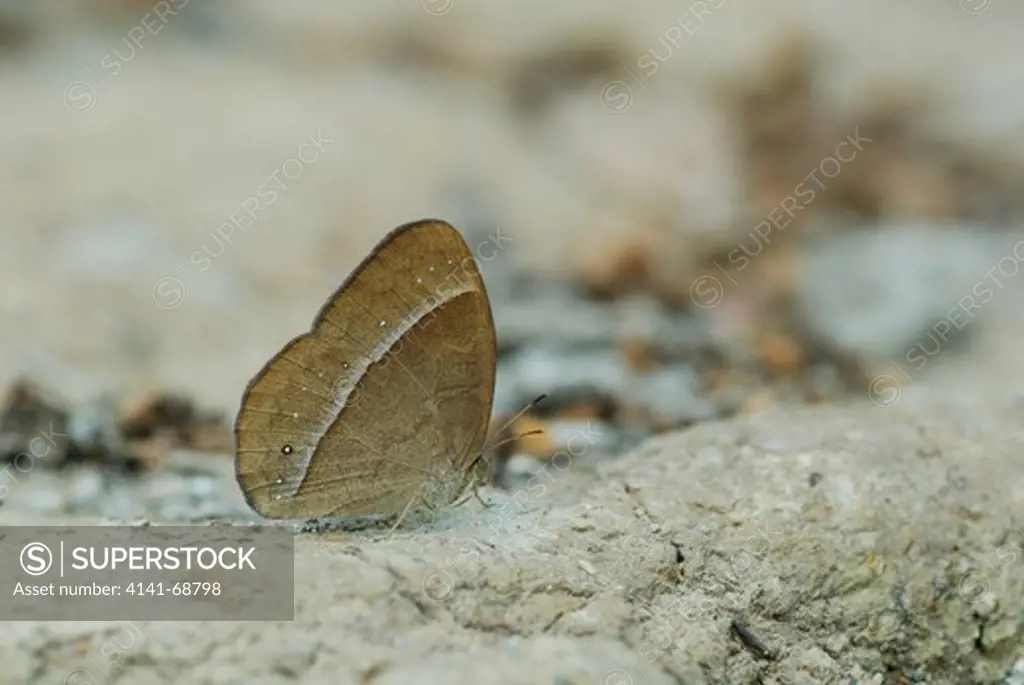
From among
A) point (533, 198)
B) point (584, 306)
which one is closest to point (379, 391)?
point (584, 306)

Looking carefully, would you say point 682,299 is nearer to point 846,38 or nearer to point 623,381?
point 623,381

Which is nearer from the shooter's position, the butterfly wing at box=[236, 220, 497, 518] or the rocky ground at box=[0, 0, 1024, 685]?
the rocky ground at box=[0, 0, 1024, 685]

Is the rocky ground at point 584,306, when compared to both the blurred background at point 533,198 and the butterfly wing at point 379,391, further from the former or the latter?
the butterfly wing at point 379,391

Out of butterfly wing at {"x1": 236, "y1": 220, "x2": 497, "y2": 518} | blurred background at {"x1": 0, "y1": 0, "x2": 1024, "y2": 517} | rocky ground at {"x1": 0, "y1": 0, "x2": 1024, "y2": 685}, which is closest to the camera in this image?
rocky ground at {"x1": 0, "y1": 0, "x2": 1024, "y2": 685}

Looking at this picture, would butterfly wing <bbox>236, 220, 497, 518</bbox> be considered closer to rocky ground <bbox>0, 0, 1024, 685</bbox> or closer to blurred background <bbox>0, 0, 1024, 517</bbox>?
rocky ground <bbox>0, 0, 1024, 685</bbox>

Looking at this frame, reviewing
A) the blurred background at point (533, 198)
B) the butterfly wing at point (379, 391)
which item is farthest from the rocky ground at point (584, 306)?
the butterfly wing at point (379, 391)

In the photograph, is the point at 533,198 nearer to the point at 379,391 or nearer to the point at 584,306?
the point at 584,306

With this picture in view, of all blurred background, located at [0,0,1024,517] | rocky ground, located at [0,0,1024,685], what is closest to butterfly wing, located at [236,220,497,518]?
rocky ground, located at [0,0,1024,685]
